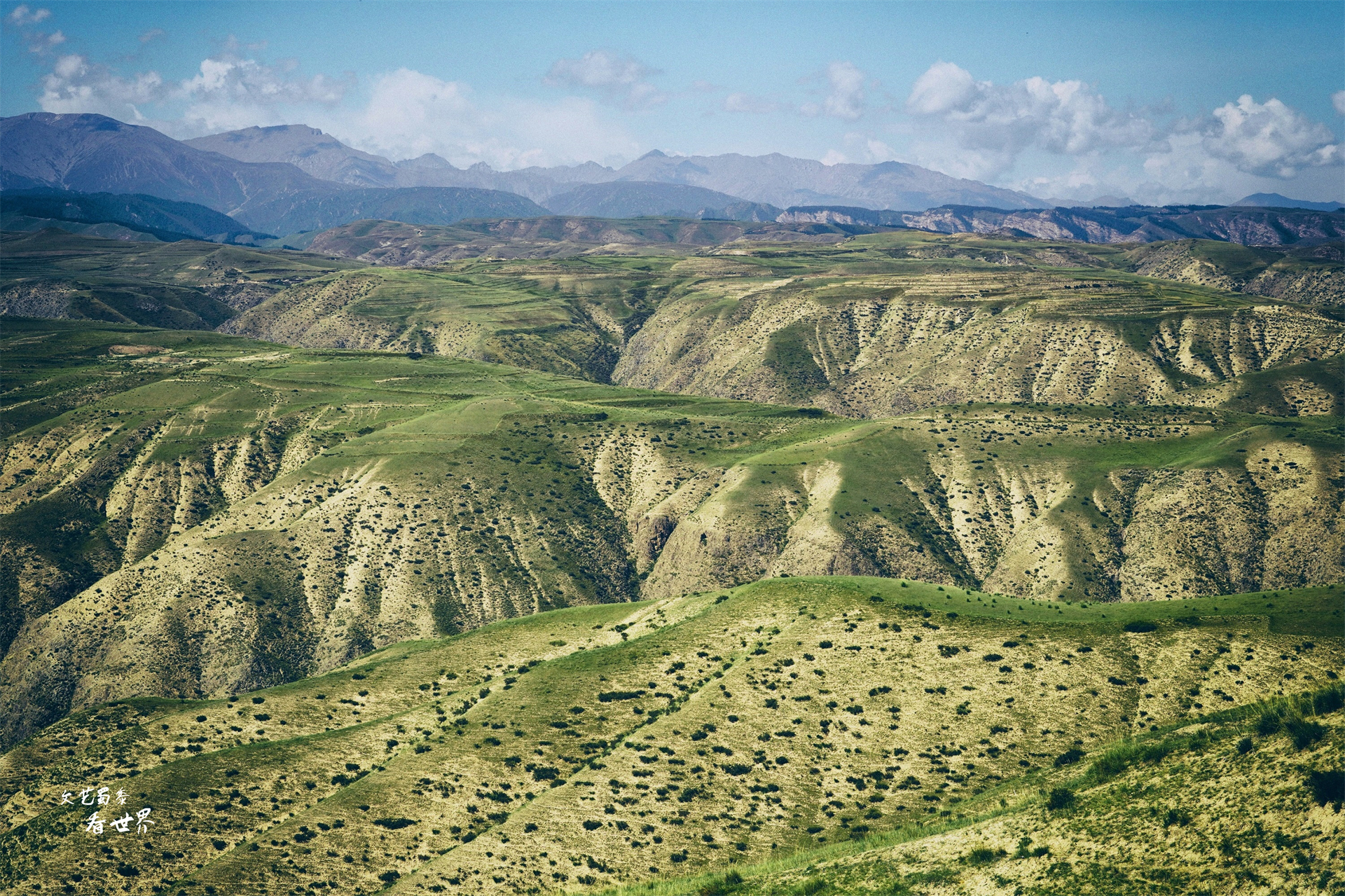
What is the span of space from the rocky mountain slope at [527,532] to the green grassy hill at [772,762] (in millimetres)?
55299

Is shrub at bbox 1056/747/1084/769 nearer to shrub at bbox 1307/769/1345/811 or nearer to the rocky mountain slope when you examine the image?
shrub at bbox 1307/769/1345/811

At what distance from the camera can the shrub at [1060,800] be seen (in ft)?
166

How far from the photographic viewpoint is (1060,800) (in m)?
50.7

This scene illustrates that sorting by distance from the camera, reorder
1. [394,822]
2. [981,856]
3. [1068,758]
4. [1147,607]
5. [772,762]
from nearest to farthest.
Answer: [981,856]
[1068,758]
[394,822]
[772,762]
[1147,607]

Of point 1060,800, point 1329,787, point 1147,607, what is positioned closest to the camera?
point 1329,787

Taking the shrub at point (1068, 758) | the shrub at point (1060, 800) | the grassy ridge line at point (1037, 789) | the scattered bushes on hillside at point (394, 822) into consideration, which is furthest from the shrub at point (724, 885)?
the shrub at point (1068, 758)

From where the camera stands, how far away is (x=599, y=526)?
186875 mm

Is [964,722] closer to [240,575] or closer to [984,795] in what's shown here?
[984,795]

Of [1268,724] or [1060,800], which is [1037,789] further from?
[1268,724]

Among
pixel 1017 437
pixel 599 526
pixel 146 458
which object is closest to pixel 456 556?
pixel 599 526

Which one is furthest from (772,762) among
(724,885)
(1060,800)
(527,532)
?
(527,532)

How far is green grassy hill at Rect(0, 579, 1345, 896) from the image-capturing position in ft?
152

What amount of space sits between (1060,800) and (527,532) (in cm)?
13716

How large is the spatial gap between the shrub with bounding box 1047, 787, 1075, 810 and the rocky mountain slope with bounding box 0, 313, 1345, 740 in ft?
352
